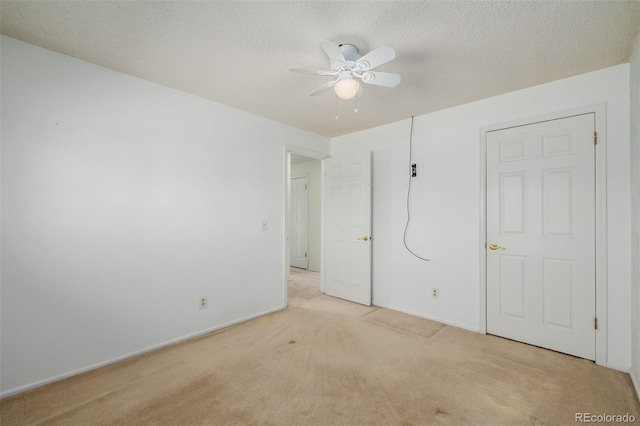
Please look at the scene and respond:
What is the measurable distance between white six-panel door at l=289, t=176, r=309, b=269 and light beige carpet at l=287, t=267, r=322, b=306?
35cm

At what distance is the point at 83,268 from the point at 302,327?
1998 mm

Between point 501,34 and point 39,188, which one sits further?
point 39,188

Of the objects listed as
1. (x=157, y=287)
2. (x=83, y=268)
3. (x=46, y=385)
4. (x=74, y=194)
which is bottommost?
(x=46, y=385)

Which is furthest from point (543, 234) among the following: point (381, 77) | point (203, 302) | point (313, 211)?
point (313, 211)

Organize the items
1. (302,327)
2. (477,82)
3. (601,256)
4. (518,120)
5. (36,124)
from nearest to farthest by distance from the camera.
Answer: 1. (36,124)
2. (601,256)
3. (477,82)
4. (518,120)
5. (302,327)

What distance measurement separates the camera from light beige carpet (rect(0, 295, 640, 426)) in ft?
5.67

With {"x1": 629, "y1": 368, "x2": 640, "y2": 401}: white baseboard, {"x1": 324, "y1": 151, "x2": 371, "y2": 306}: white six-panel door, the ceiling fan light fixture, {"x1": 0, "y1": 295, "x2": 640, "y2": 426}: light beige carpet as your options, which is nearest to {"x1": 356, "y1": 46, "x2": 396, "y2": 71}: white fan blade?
the ceiling fan light fixture

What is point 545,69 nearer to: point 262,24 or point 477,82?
point 477,82

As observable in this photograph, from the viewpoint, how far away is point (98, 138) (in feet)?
7.44

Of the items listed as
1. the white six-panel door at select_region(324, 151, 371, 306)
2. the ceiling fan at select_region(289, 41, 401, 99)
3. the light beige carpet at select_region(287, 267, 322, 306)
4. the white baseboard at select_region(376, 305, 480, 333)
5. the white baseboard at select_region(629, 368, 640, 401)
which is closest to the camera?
the ceiling fan at select_region(289, 41, 401, 99)

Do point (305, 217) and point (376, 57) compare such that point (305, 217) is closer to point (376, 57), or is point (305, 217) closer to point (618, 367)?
point (376, 57)

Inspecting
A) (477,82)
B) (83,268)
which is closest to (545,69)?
(477,82)

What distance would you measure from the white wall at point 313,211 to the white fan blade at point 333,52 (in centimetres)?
416

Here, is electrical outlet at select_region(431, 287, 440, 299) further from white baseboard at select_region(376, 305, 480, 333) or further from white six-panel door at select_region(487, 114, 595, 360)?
white six-panel door at select_region(487, 114, 595, 360)
